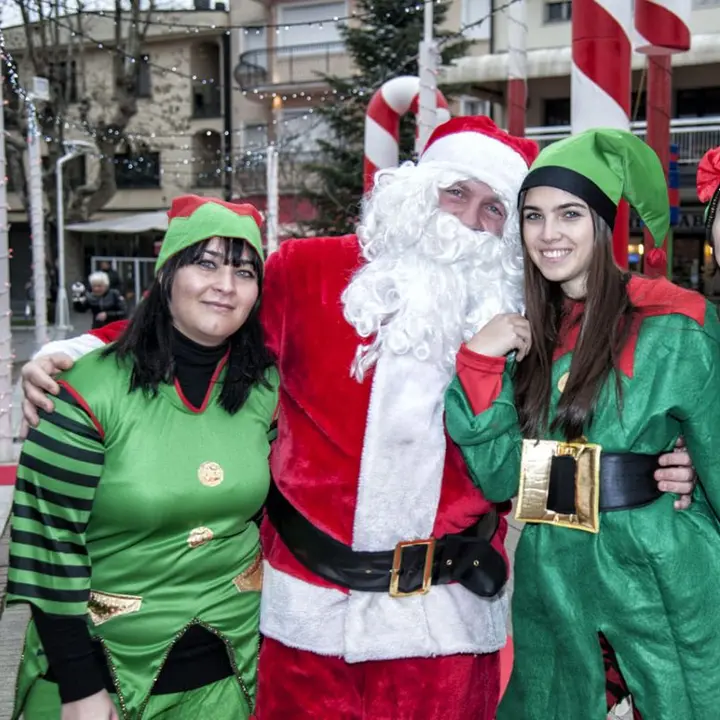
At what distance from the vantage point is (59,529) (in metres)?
2.03

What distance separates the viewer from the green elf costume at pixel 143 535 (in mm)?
2027

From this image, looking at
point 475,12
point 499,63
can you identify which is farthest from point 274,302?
point 475,12

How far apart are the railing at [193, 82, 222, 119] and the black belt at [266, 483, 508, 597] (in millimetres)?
26844

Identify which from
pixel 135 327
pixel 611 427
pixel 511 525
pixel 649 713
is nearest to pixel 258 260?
pixel 135 327

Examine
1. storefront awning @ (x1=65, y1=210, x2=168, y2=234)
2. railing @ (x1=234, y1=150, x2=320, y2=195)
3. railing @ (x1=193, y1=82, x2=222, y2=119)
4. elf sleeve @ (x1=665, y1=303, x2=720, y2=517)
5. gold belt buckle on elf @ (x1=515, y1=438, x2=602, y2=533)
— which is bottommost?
gold belt buckle on elf @ (x1=515, y1=438, x2=602, y2=533)

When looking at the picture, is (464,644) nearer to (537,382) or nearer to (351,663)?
(351,663)

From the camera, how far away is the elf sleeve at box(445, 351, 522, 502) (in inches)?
84.5

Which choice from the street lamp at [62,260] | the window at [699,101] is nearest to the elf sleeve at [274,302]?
the street lamp at [62,260]

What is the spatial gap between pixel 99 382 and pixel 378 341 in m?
0.76

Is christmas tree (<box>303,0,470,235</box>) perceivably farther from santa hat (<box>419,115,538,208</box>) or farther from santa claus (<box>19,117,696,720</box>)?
santa claus (<box>19,117,696,720</box>)

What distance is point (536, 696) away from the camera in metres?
2.26

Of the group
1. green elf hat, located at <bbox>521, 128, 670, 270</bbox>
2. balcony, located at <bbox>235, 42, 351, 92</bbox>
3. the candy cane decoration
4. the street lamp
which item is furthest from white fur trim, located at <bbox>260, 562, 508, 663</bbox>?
balcony, located at <bbox>235, 42, 351, 92</bbox>

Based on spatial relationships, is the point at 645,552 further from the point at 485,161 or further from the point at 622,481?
the point at 485,161

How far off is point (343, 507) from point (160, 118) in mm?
28074
